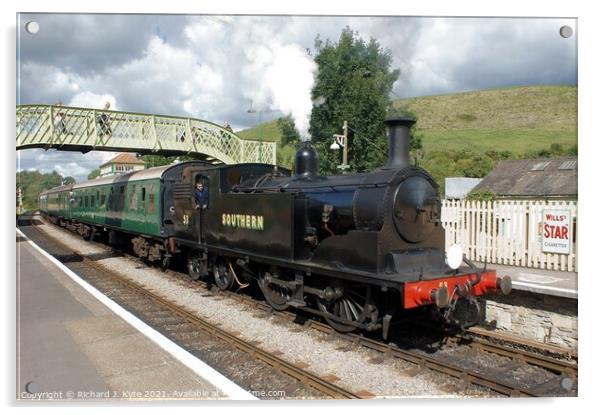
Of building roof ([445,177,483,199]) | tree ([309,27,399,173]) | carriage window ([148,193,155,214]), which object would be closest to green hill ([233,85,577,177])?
tree ([309,27,399,173])

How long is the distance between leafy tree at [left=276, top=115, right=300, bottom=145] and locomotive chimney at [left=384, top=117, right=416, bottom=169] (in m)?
4.20

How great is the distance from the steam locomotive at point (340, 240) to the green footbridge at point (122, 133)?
61 cm

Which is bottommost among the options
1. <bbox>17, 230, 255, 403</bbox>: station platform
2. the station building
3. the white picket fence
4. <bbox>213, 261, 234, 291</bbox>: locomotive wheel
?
<bbox>17, 230, 255, 403</bbox>: station platform

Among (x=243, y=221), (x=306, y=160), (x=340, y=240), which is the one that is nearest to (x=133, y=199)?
(x=243, y=221)

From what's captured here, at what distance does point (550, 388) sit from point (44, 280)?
798 cm

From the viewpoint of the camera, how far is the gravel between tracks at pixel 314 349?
5.30 m

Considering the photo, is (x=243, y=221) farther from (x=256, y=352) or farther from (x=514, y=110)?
(x=514, y=110)

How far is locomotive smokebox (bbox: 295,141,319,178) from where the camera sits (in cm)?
827

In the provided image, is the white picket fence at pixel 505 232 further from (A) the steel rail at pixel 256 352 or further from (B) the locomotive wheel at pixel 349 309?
(A) the steel rail at pixel 256 352

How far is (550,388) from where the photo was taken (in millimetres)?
4848

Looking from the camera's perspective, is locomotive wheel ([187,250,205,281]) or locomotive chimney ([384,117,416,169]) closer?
locomotive chimney ([384,117,416,169])

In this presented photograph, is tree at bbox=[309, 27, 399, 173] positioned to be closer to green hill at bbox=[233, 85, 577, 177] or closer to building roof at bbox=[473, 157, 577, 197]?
green hill at bbox=[233, 85, 577, 177]

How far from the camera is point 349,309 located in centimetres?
690

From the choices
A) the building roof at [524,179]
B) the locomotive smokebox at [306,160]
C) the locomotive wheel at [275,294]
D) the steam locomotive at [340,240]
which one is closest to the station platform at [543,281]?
the steam locomotive at [340,240]
